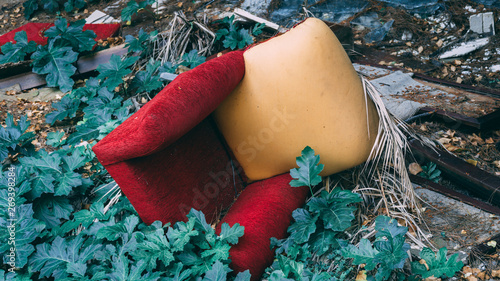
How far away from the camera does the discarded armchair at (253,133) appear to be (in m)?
1.48

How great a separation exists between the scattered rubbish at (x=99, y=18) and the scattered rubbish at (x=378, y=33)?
268 cm

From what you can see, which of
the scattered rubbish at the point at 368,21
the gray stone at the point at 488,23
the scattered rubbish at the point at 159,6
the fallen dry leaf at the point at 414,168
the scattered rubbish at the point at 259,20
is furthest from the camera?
the scattered rubbish at the point at 159,6

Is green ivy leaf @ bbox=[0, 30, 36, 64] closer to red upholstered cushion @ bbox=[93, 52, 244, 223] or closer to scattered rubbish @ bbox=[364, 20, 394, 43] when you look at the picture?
red upholstered cushion @ bbox=[93, 52, 244, 223]

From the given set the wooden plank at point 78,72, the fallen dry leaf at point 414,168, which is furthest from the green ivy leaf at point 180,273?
the wooden plank at point 78,72

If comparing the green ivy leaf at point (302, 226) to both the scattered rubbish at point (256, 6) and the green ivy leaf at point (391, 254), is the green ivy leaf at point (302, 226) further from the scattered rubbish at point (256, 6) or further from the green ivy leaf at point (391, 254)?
the scattered rubbish at point (256, 6)

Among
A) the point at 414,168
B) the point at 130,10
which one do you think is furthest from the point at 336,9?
the point at 414,168

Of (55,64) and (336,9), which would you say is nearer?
(55,64)

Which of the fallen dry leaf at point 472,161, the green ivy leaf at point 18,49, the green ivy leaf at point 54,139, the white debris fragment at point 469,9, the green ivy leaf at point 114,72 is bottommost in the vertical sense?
the fallen dry leaf at point 472,161

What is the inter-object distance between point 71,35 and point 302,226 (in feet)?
8.27

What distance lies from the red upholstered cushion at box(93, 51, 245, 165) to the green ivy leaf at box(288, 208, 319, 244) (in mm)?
570

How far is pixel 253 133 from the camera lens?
1766 mm

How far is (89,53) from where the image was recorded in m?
3.25

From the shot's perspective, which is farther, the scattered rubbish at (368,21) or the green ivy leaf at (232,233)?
the scattered rubbish at (368,21)

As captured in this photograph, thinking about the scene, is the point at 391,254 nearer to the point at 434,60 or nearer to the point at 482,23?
the point at 434,60
